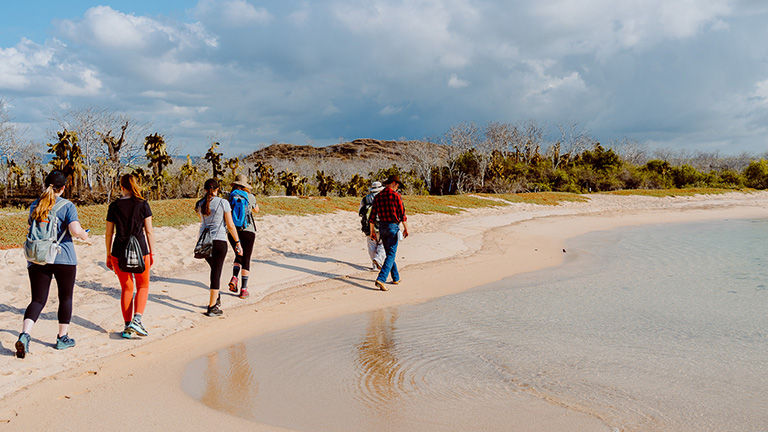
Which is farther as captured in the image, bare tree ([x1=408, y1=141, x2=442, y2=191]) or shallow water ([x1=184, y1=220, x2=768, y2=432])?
bare tree ([x1=408, y1=141, x2=442, y2=191])

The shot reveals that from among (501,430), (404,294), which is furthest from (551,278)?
(501,430)

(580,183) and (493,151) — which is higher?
(493,151)

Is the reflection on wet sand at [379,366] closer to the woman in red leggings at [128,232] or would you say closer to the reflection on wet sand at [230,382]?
the reflection on wet sand at [230,382]

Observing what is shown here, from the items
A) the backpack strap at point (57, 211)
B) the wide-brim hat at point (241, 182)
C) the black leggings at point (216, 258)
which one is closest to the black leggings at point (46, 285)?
the backpack strap at point (57, 211)

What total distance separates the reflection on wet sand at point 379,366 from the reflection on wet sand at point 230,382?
3.25 feet

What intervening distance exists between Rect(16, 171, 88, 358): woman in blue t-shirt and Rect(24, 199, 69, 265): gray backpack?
1.4 inches

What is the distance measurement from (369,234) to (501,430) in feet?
19.2

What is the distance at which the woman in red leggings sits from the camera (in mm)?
5234

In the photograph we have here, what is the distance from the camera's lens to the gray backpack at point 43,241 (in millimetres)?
4684

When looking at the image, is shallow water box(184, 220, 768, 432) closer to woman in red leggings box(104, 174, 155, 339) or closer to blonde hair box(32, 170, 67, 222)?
woman in red leggings box(104, 174, 155, 339)

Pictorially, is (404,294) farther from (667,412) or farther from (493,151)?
(493,151)

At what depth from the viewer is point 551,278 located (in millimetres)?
10219

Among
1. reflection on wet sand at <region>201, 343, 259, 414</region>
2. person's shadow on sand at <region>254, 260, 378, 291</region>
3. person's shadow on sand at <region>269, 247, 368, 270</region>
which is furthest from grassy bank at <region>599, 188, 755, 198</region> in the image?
reflection on wet sand at <region>201, 343, 259, 414</region>

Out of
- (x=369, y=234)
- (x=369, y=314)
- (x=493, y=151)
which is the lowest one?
(x=369, y=314)
